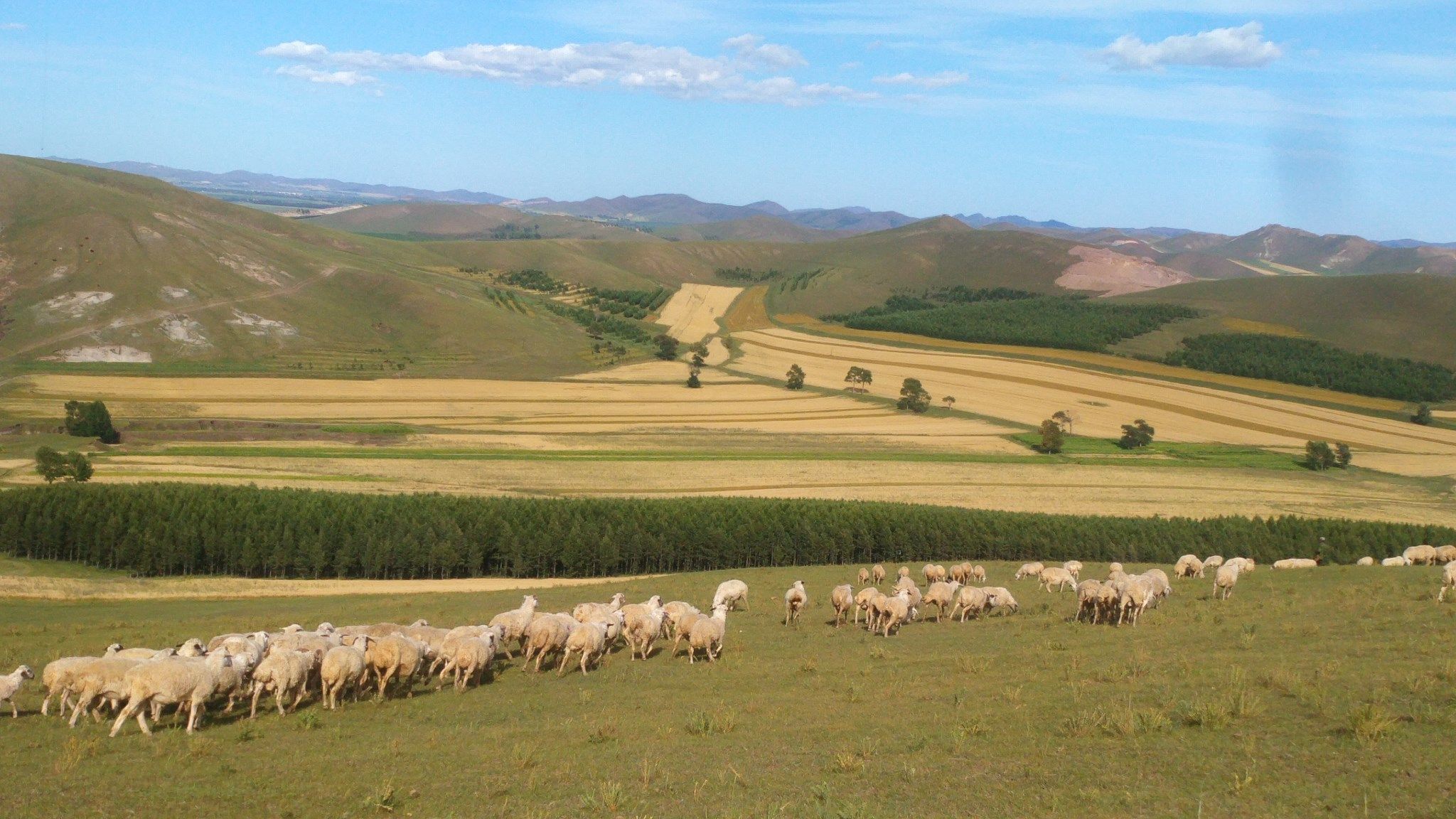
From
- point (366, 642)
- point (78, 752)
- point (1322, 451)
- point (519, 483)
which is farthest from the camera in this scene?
point (1322, 451)

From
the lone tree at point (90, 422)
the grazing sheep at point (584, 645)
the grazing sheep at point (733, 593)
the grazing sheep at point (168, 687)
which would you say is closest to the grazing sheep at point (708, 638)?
the grazing sheep at point (584, 645)

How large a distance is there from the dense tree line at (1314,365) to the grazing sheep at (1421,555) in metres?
96.8

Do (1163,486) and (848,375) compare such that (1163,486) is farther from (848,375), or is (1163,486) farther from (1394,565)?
(848,375)

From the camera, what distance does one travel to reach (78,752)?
624 inches

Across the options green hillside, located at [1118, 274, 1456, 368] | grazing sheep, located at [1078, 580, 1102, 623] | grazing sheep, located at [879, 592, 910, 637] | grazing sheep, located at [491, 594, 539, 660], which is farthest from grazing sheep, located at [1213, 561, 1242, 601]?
green hillside, located at [1118, 274, 1456, 368]

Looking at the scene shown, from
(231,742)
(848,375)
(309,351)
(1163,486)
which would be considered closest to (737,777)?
(231,742)

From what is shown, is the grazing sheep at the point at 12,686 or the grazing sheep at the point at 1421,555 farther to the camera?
the grazing sheep at the point at 1421,555

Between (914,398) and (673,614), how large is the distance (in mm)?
81805

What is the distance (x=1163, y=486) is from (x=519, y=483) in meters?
46.6

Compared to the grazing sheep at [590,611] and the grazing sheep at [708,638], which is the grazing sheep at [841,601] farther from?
the grazing sheep at [590,611]

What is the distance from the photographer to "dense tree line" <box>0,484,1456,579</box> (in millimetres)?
47125

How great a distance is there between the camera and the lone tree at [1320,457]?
8262 cm

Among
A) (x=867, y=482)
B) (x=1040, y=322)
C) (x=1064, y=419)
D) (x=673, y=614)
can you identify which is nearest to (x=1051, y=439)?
(x=1064, y=419)

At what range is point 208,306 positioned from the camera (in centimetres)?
12875
